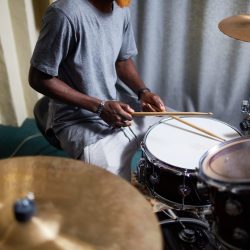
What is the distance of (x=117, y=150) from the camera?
1.35 metres

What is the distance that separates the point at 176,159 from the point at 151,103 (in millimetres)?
329

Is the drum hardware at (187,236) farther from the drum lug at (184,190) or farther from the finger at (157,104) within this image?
the finger at (157,104)

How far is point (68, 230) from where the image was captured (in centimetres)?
74

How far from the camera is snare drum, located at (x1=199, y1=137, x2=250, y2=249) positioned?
2.72 ft

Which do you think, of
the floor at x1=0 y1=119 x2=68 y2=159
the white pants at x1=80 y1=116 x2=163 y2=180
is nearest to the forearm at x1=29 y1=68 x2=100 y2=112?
the white pants at x1=80 y1=116 x2=163 y2=180

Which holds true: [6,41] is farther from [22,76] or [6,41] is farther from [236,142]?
[236,142]

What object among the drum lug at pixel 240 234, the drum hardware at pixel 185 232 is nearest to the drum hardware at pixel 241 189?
the drum lug at pixel 240 234

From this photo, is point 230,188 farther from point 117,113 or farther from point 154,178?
point 117,113

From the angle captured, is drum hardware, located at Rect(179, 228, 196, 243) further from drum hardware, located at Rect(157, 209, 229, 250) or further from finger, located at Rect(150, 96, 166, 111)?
finger, located at Rect(150, 96, 166, 111)

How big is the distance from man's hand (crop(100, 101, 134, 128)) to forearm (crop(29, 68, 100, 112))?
0.04 meters

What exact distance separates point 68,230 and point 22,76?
155cm

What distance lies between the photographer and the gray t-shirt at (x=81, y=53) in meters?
1.22

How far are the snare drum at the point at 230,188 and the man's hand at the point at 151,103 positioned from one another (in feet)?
1.39

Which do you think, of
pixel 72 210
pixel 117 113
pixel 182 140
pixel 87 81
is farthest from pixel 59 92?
pixel 72 210
